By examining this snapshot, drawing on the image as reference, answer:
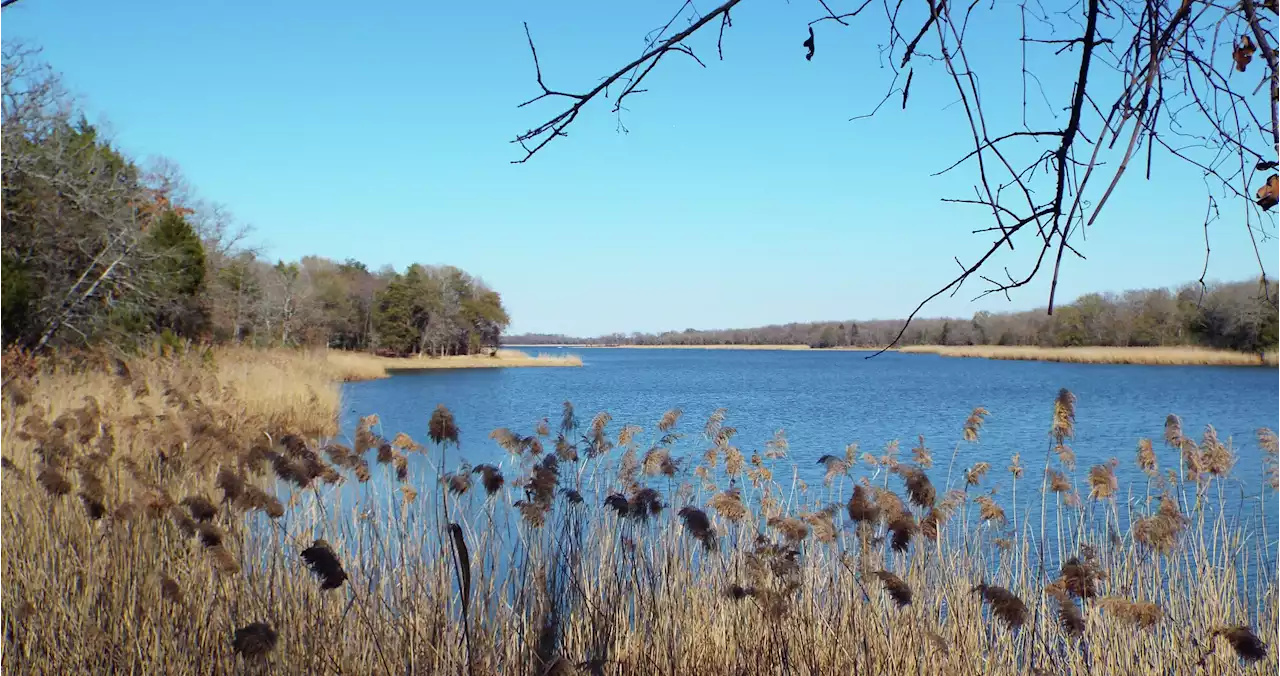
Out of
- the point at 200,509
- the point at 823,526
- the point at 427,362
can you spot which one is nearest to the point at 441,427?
the point at 200,509

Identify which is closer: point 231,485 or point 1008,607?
point 1008,607

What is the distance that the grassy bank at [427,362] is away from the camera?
3859 centimetres

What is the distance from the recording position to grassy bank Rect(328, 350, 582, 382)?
127ft

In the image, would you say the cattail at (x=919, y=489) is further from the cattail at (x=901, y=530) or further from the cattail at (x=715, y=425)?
the cattail at (x=715, y=425)

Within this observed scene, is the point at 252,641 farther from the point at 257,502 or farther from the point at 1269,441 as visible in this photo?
the point at 1269,441

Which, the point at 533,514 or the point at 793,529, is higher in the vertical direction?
the point at 533,514

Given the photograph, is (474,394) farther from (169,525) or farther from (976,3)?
(976,3)

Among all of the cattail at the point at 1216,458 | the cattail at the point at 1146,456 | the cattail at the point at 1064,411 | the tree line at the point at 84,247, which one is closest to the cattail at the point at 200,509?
the cattail at the point at 1064,411

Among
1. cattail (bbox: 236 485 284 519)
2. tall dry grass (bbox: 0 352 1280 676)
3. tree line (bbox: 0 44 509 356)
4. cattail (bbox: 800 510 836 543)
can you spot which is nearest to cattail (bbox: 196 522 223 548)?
tall dry grass (bbox: 0 352 1280 676)

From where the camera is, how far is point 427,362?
50375 millimetres

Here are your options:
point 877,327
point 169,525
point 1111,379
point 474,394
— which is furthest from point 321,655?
point 877,327

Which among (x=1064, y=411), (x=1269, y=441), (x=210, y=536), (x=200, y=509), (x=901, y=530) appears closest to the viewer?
(x=210, y=536)

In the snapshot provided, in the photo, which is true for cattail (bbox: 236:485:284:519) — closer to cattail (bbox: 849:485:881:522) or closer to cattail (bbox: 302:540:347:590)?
cattail (bbox: 302:540:347:590)

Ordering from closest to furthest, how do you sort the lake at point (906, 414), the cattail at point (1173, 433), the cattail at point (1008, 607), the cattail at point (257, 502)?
1. the cattail at point (1008, 607)
2. the cattail at point (257, 502)
3. the cattail at point (1173, 433)
4. the lake at point (906, 414)
